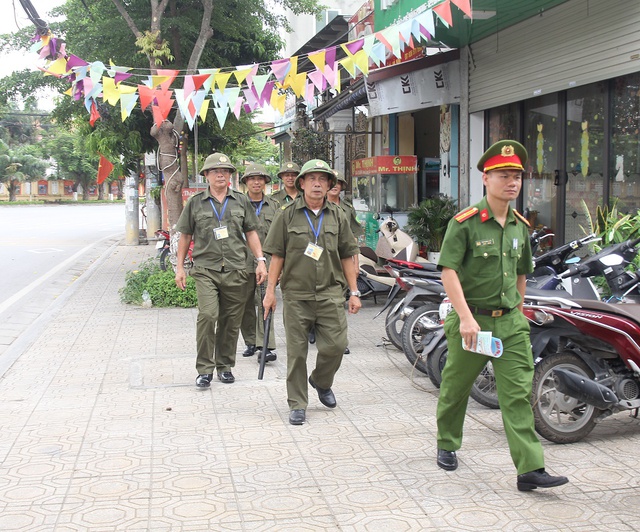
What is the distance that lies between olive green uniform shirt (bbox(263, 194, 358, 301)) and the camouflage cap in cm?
174

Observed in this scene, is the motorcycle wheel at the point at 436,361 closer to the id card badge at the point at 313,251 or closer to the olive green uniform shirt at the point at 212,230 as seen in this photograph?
the id card badge at the point at 313,251

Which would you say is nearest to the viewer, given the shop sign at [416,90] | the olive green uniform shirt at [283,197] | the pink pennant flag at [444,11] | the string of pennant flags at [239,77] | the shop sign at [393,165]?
the pink pennant flag at [444,11]

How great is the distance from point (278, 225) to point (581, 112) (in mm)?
6234

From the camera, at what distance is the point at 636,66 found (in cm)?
862

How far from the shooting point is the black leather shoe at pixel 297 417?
5434 millimetres

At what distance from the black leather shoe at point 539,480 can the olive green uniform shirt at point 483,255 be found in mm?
887

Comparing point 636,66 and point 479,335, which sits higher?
point 636,66

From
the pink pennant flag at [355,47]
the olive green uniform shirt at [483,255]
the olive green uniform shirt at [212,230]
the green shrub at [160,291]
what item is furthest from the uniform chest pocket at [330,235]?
the green shrub at [160,291]

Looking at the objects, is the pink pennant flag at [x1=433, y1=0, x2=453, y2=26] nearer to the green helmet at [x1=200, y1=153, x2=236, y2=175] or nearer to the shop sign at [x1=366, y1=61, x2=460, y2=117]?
the green helmet at [x1=200, y1=153, x2=236, y2=175]

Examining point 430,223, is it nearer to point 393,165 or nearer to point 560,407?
point 393,165

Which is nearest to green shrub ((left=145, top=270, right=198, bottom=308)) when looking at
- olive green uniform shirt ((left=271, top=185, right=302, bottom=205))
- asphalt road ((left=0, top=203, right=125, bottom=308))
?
asphalt road ((left=0, top=203, right=125, bottom=308))

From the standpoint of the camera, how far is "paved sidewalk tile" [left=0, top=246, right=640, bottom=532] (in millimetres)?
3865

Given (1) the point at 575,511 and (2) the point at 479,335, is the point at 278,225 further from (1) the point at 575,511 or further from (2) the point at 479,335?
(1) the point at 575,511

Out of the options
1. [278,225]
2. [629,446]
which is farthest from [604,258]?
[278,225]
